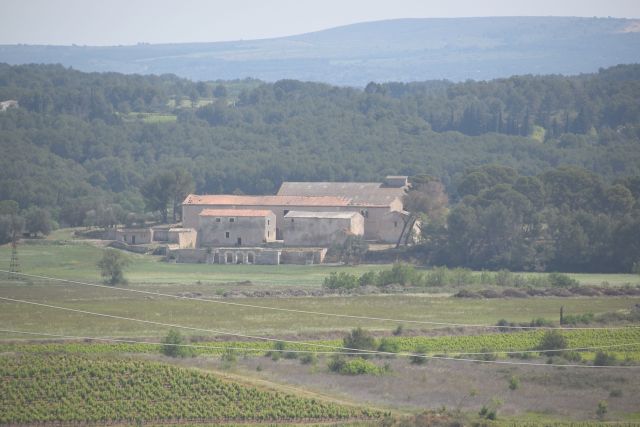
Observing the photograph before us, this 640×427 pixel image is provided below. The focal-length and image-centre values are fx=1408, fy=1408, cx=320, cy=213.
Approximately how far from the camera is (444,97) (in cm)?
14100

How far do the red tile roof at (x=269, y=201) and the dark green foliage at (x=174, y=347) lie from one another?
35.9m

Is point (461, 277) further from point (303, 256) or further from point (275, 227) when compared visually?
point (275, 227)

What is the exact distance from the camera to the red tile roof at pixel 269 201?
83250 millimetres

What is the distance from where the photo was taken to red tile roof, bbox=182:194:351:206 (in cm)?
8325

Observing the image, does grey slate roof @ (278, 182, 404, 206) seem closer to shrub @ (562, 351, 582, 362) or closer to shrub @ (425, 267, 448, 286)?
shrub @ (425, 267, 448, 286)

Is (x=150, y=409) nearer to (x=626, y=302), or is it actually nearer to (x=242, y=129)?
(x=626, y=302)

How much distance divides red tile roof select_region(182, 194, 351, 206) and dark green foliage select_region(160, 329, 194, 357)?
118ft

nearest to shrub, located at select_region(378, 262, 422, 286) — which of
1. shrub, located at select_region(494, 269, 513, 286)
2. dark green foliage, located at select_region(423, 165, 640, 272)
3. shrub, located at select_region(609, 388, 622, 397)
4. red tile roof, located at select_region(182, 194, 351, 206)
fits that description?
shrub, located at select_region(494, 269, 513, 286)

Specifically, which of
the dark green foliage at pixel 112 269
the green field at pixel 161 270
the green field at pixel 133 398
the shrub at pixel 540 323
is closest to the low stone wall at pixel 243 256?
the green field at pixel 161 270

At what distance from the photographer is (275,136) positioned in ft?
405

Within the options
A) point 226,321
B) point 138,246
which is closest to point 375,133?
point 138,246

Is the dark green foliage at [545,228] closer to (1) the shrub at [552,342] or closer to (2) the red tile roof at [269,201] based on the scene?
(2) the red tile roof at [269,201]

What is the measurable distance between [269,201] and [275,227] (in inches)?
94.9

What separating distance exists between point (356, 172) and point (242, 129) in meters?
28.2
